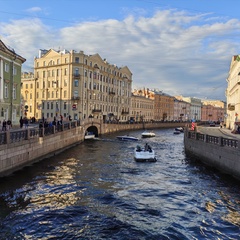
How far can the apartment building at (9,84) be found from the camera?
42.3m

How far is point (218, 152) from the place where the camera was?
24297 millimetres

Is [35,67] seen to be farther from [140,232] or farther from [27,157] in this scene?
[140,232]

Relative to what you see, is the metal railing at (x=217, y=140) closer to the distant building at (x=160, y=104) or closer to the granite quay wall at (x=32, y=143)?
the granite quay wall at (x=32, y=143)

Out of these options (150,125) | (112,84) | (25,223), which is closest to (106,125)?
(112,84)

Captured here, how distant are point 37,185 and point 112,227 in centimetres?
828

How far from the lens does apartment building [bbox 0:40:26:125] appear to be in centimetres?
4229

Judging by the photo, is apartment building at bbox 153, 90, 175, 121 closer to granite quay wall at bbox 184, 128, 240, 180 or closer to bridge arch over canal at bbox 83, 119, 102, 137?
bridge arch over canal at bbox 83, 119, 102, 137

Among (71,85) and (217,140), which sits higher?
(71,85)

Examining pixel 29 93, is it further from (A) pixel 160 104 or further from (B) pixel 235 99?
(A) pixel 160 104

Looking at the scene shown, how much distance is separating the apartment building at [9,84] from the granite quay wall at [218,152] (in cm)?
2661

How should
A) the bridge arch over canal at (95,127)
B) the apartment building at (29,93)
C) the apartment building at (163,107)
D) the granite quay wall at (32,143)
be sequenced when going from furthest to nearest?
the apartment building at (163,107), the apartment building at (29,93), the bridge arch over canal at (95,127), the granite quay wall at (32,143)

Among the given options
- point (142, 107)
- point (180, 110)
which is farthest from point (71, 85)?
point (180, 110)

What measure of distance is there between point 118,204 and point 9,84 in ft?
115

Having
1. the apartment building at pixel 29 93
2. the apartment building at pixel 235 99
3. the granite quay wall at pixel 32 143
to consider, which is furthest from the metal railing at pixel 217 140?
the apartment building at pixel 29 93
